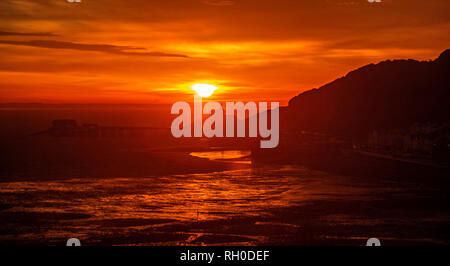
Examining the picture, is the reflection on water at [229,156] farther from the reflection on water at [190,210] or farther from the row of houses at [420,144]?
the reflection on water at [190,210]

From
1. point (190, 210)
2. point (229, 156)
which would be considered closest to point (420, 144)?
point (229, 156)

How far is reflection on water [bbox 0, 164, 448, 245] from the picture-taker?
970 inches

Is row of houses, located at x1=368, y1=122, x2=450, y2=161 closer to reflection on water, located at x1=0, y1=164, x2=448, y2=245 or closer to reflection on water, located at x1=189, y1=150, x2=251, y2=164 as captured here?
reflection on water, located at x1=189, y1=150, x2=251, y2=164

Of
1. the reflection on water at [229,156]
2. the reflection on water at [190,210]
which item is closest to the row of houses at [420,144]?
the reflection on water at [229,156]

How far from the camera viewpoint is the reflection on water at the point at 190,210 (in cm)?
2464

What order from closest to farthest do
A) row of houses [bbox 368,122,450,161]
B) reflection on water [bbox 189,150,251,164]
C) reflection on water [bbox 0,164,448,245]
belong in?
reflection on water [bbox 0,164,448,245] < reflection on water [bbox 189,150,251,164] < row of houses [bbox 368,122,450,161]

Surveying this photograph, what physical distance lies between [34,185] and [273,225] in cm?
3057

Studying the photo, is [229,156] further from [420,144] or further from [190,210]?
[190,210]

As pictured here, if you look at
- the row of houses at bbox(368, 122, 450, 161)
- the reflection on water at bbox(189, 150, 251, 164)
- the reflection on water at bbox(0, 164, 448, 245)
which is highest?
the row of houses at bbox(368, 122, 450, 161)

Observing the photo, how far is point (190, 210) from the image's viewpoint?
106ft

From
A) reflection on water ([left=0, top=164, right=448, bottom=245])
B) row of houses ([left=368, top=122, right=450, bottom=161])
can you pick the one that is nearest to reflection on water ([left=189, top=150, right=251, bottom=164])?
row of houses ([left=368, top=122, right=450, bottom=161])

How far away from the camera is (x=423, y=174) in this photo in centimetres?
5916
